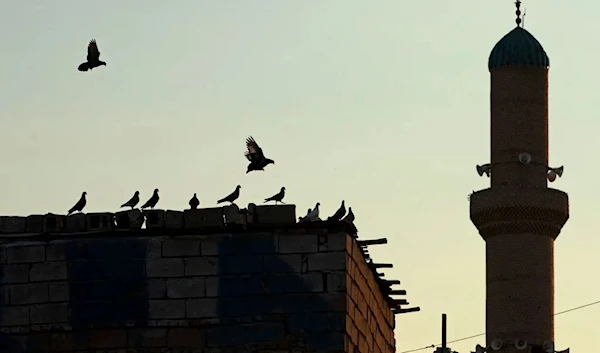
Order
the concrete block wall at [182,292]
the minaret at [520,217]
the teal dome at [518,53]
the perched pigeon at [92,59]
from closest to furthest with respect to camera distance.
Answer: the concrete block wall at [182,292], the perched pigeon at [92,59], the minaret at [520,217], the teal dome at [518,53]

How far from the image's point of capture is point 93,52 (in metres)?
A: 24.6

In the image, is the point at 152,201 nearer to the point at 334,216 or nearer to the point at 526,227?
the point at 334,216

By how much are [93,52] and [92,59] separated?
113 mm

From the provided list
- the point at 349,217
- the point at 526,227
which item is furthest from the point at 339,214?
the point at 526,227

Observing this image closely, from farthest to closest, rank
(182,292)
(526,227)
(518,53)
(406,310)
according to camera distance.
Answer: (518,53) → (526,227) → (406,310) → (182,292)

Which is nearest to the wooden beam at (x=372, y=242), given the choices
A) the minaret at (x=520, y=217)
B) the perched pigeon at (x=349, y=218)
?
the perched pigeon at (x=349, y=218)

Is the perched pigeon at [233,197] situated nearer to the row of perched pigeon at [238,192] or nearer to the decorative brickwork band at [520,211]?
the row of perched pigeon at [238,192]

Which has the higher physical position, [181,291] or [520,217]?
[520,217]

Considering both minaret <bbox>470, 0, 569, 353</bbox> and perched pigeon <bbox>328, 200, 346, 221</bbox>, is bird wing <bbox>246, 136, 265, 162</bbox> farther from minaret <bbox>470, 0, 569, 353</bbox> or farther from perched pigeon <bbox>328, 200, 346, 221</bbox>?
minaret <bbox>470, 0, 569, 353</bbox>

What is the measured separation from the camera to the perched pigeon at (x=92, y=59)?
24422 mm

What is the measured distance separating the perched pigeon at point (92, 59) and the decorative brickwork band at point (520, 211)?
34.0m

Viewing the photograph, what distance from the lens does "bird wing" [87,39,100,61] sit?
24.6 metres

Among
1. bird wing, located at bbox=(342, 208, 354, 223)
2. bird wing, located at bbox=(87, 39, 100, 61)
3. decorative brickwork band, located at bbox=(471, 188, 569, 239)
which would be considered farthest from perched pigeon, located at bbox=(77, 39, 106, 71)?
decorative brickwork band, located at bbox=(471, 188, 569, 239)

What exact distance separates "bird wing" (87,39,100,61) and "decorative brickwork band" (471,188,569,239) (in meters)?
34.0
